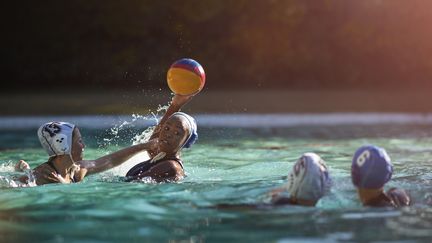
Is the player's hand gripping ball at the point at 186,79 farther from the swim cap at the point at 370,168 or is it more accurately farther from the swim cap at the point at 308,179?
the swim cap at the point at 370,168

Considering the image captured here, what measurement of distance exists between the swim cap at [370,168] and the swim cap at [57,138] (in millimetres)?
2446

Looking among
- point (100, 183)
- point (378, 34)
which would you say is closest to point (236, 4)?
point (378, 34)

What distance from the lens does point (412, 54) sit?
1902 centimetres

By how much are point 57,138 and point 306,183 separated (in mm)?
2212

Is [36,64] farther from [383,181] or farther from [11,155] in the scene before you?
[383,181]

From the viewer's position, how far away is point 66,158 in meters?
6.69

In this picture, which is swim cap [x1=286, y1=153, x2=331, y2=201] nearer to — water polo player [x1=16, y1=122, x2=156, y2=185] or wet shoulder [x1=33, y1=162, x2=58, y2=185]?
water polo player [x1=16, y1=122, x2=156, y2=185]

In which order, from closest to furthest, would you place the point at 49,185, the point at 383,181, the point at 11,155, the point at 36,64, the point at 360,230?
the point at 360,230
the point at 383,181
the point at 49,185
the point at 11,155
the point at 36,64

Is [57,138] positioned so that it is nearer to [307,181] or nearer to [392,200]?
[307,181]

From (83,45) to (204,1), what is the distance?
3047 mm

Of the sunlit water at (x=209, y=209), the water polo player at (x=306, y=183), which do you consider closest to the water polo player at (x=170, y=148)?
the sunlit water at (x=209, y=209)

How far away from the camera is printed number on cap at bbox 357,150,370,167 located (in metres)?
5.61

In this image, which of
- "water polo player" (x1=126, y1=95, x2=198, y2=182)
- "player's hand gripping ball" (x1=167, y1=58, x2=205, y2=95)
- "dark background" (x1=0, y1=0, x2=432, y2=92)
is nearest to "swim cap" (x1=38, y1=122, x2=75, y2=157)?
"water polo player" (x1=126, y1=95, x2=198, y2=182)

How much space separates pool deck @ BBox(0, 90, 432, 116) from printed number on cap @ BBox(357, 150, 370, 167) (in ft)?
27.9
